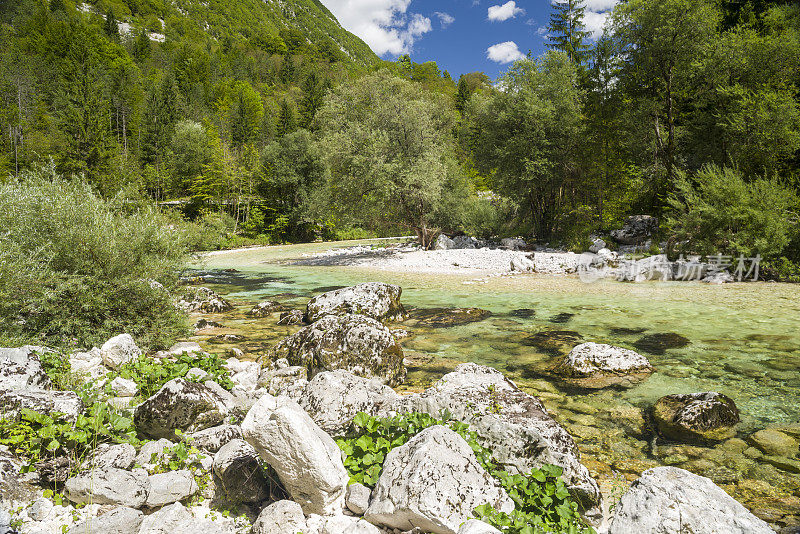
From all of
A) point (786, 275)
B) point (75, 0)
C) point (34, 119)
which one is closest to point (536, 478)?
point (786, 275)

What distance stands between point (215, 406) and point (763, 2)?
39.7 metres

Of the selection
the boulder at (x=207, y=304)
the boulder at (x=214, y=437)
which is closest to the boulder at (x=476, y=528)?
the boulder at (x=214, y=437)

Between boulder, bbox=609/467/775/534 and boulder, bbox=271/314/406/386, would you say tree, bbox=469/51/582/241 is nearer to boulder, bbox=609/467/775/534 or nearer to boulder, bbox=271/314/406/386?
boulder, bbox=271/314/406/386

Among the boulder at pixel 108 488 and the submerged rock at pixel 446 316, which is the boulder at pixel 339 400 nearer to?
the boulder at pixel 108 488

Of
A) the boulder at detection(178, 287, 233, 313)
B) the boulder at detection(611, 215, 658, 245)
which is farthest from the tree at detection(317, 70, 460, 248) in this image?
the boulder at detection(178, 287, 233, 313)

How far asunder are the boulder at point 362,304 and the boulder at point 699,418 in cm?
714

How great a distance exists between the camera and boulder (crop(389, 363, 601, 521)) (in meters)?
3.76

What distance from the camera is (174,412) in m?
4.43

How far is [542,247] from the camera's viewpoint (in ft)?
94.4

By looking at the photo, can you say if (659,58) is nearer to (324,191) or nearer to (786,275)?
(786,275)

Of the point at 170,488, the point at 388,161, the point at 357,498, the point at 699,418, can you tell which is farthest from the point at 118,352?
the point at 388,161

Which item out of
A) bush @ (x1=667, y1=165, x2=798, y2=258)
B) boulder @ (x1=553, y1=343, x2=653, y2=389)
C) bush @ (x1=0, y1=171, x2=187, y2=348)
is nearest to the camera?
bush @ (x1=0, y1=171, x2=187, y2=348)

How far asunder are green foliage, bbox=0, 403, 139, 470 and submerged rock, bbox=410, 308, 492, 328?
26.4ft

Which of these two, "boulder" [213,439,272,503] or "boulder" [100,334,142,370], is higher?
"boulder" [100,334,142,370]
